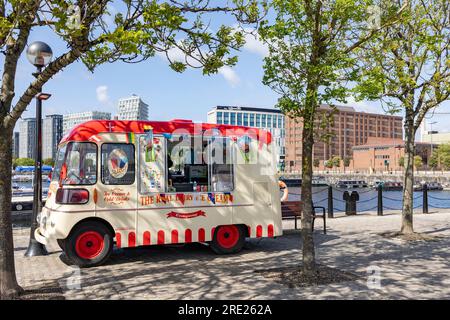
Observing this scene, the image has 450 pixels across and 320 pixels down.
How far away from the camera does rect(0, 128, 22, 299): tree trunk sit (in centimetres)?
639

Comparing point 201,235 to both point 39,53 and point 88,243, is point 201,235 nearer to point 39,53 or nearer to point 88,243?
point 88,243

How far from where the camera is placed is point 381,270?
874cm

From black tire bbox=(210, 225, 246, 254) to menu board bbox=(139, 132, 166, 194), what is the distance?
1807mm

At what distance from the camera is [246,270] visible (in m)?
8.83

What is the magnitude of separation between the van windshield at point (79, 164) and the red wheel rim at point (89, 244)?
1103mm

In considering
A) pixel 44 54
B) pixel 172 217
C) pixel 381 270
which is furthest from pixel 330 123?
pixel 44 54

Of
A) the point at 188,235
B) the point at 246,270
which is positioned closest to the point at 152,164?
the point at 188,235

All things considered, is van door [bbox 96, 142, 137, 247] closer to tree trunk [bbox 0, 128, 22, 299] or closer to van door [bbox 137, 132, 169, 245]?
van door [bbox 137, 132, 169, 245]

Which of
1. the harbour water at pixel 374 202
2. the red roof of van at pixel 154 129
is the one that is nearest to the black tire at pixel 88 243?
the red roof of van at pixel 154 129

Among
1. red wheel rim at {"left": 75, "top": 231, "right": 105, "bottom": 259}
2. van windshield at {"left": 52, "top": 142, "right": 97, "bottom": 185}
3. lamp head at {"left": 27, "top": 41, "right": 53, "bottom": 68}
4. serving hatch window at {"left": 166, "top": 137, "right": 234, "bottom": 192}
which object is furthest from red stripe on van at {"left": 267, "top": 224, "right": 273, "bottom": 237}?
lamp head at {"left": 27, "top": 41, "right": 53, "bottom": 68}

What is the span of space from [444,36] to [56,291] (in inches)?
463

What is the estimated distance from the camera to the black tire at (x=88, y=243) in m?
9.13

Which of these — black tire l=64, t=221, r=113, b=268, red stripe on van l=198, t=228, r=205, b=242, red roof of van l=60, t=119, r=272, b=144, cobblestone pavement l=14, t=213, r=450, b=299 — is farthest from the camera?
red stripe on van l=198, t=228, r=205, b=242
